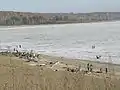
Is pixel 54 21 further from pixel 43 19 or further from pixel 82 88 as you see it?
pixel 82 88

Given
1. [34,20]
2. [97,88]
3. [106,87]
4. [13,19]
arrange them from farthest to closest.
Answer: [34,20] < [13,19] < [97,88] < [106,87]

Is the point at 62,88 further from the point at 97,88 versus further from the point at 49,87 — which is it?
the point at 97,88

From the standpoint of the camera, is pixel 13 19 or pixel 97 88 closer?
pixel 97 88

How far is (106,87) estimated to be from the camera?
6473mm

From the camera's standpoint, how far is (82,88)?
263 inches

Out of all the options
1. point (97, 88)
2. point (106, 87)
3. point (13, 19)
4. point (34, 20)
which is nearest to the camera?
point (106, 87)

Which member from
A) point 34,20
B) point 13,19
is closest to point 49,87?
point 13,19

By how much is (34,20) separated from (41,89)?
174 m

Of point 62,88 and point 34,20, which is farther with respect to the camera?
point 34,20

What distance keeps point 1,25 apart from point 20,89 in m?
165

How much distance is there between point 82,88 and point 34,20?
571 feet

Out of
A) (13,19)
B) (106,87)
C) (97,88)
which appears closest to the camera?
(106,87)

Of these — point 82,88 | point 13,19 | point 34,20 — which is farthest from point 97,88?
point 34,20

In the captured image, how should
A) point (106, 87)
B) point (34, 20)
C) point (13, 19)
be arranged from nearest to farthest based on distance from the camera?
point (106, 87), point (13, 19), point (34, 20)
